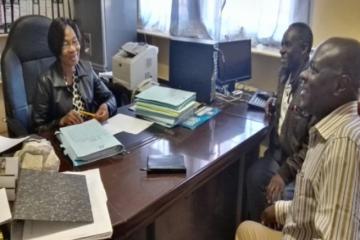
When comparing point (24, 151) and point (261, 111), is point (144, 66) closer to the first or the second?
point (261, 111)

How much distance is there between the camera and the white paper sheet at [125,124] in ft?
5.90

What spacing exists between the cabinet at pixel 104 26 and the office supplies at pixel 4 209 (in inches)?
88.2

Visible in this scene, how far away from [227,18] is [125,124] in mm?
1404

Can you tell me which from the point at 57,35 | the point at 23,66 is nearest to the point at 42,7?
the point at 23,66

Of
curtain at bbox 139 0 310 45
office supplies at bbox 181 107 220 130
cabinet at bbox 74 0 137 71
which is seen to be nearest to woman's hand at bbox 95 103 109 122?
office supplies at bbox 181 107 220 130

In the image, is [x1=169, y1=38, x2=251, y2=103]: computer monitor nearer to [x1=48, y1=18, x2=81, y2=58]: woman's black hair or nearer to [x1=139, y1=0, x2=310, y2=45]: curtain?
[x1=139, y1=0, x2=310, y2=45]: curtain

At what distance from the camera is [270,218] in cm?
143

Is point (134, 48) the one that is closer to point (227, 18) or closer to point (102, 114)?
point (227, 18)

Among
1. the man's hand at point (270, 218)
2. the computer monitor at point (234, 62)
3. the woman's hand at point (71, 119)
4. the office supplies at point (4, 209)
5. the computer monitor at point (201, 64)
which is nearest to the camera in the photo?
the office supplies at point (4, 209)

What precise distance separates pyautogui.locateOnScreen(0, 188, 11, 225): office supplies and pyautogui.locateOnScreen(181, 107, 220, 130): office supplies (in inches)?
36.4

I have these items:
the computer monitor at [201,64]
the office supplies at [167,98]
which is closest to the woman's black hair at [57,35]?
the office supplies at [167,98]

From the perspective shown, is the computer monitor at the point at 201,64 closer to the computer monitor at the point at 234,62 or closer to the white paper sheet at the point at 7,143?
the computer monitor at the point at 234,62

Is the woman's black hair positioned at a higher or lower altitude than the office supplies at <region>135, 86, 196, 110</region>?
higher

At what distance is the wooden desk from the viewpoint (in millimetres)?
1257
